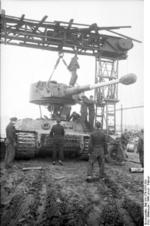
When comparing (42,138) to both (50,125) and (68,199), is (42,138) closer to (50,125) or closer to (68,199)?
(50,125)

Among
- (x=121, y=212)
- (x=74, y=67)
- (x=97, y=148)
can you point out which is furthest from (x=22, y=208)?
(x=74, y=67)

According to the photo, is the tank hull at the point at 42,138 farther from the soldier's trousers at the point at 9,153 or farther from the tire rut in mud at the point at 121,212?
the tire rut in mud at the point at 121,212

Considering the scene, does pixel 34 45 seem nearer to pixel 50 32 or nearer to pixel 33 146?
pixel 50 32

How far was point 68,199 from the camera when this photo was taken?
521 centimetres

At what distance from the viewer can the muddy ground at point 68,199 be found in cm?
409

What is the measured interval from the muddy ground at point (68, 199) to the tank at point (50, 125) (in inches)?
77.0

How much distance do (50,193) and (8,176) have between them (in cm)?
220

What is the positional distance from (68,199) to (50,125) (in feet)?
18.4

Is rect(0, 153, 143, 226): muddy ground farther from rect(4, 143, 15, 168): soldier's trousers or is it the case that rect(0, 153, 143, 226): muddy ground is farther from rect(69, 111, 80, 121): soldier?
rect(69, 111, 80, 121): soldier

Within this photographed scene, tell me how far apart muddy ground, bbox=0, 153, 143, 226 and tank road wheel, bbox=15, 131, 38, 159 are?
1.67m

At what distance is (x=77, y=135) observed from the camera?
10.3 m

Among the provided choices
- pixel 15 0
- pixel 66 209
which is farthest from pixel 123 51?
pixel 66 209

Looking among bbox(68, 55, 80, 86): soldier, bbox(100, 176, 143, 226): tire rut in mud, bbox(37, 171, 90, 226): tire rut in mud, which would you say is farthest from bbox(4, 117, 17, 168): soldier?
bbox(100, 176, 143, 226): tire rut in mud

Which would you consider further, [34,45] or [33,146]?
[34,45]
